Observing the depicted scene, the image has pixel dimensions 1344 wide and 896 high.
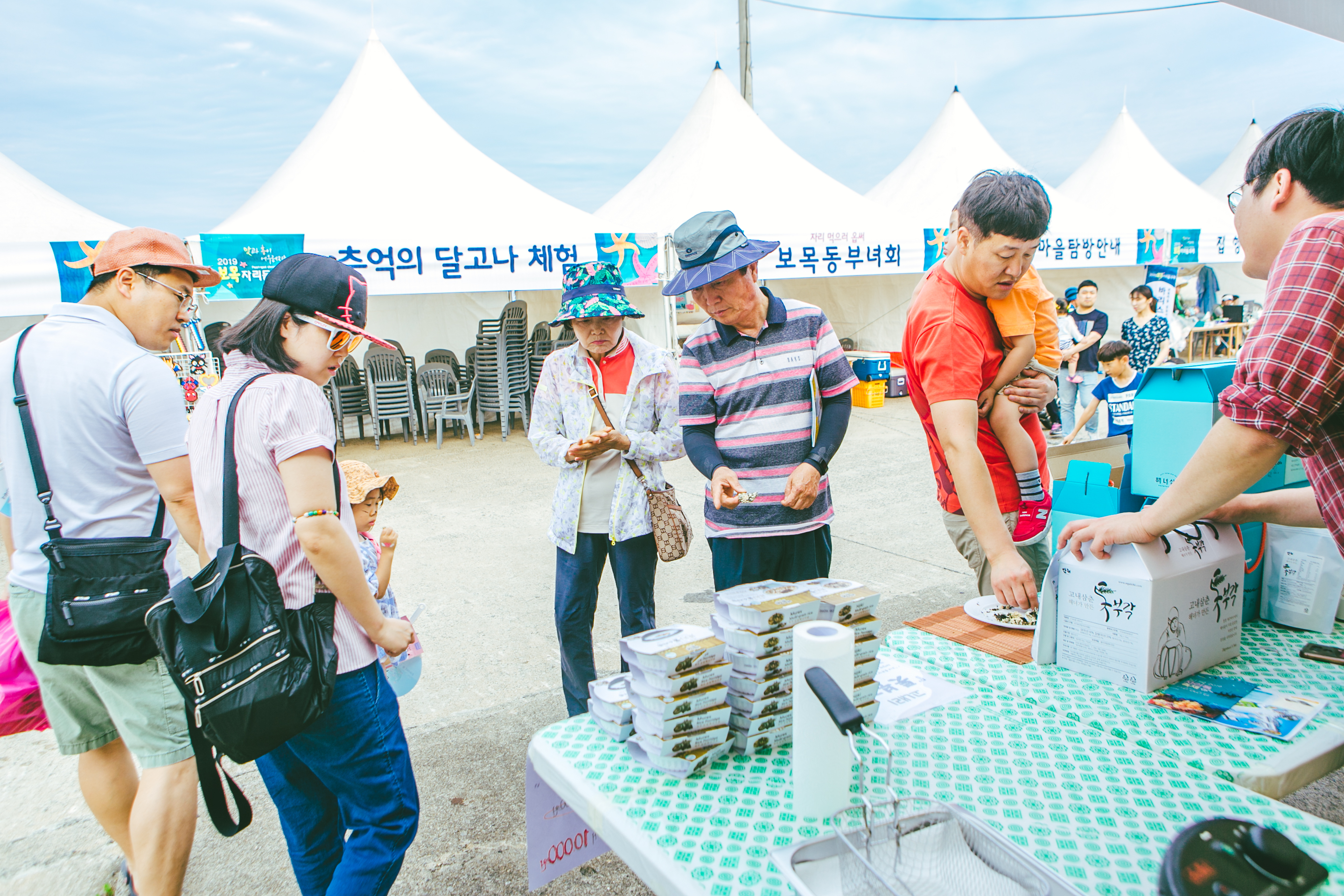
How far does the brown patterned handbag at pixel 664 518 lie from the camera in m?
2.61

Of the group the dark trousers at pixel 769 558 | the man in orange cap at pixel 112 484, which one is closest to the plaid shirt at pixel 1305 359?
the dark trousers at pixel 769 558

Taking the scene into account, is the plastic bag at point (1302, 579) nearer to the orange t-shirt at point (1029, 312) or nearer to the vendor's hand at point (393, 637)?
the orange t-shirt at point (1029, 312)

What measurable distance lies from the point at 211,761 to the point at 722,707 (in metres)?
1.02

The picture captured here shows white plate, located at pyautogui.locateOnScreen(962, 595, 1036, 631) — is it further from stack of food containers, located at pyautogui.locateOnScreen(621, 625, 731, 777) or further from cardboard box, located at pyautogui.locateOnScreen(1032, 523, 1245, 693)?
stack of food containers, located at pyautogui.locateOnScreen(621, 625, 731, 777)

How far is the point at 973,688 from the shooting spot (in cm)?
163

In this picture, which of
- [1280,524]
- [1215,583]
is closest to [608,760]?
[1215,583]

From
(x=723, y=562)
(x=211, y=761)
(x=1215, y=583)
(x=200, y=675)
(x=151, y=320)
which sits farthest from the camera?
(x=723, y=562)

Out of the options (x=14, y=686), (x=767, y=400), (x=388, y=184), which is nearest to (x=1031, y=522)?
(x=767, y=400)

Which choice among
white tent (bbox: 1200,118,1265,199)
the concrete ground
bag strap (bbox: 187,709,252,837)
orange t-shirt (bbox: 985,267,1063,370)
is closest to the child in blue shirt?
the concrete ground

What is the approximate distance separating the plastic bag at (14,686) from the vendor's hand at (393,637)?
3.54 feet

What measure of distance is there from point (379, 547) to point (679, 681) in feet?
5.30

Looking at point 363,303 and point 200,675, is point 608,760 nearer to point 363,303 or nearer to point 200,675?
point 200,675

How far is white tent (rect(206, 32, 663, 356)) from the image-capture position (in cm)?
822

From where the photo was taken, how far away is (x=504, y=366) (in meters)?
9.48
